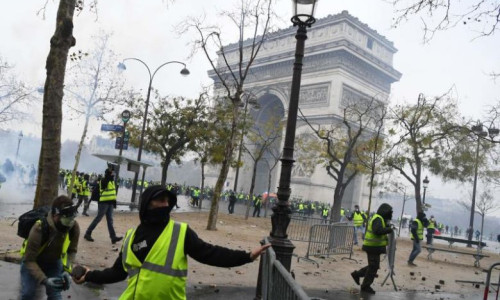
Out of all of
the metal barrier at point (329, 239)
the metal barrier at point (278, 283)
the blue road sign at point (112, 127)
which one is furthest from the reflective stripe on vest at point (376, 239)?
the blue road sign at point (112, 127)

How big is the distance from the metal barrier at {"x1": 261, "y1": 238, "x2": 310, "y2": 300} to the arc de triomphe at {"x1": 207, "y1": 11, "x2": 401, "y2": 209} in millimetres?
37750

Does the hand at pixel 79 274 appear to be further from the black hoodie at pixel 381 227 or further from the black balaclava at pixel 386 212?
the black balaclava at pixel 386 212

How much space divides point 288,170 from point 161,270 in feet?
11.3

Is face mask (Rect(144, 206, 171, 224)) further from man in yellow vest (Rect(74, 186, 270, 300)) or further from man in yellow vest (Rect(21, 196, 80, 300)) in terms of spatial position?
man in yellow vest (Rect(21, 196, 80, 300))

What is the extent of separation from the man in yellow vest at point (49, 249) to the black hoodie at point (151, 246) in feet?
1.86

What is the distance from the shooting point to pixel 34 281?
13.1 feet

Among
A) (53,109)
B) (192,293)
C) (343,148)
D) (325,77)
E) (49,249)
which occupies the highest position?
(325,77)

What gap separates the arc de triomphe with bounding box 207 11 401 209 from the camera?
4578 cm

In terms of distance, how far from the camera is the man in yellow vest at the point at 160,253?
2.96 metres

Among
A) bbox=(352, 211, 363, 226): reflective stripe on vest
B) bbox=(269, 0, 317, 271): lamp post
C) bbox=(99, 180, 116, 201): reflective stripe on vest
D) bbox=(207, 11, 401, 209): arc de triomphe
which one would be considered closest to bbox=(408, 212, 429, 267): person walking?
bbox=(352, 211, 363, 226): reflective stripe on vest

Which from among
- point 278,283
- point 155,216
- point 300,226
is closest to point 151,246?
point 155,216

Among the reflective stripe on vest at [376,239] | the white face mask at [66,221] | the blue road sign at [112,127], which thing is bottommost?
the reflective stripe on vest at [376,239]

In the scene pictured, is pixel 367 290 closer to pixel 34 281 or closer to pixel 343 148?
pixel 34 281

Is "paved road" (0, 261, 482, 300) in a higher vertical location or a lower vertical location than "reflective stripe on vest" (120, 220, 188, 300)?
lower
